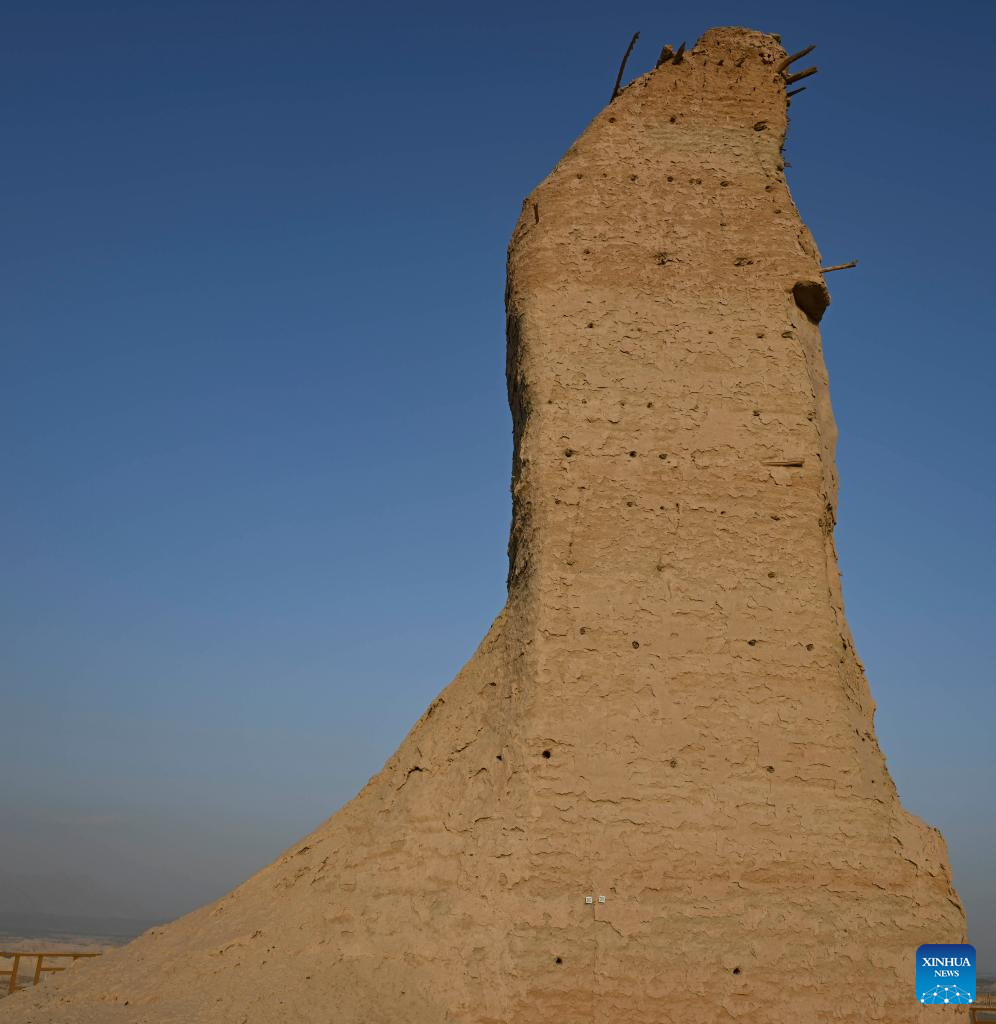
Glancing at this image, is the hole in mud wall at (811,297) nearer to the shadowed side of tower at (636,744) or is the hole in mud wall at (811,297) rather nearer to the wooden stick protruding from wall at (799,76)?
the shadowed side of tower at (636,744)

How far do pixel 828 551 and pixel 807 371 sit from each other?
1.47 metres

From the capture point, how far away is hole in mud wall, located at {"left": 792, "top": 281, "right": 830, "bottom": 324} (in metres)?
7.66

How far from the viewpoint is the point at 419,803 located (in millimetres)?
6207

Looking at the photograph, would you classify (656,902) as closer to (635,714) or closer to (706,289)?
(635,714)

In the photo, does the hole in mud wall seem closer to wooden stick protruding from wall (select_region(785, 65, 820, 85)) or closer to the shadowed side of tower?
the shadowed side of tower

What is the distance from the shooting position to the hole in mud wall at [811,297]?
766 cm

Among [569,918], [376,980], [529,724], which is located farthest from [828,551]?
[376,980]

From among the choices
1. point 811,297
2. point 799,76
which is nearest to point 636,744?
point 811,297

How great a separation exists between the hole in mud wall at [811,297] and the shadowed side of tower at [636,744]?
32mm

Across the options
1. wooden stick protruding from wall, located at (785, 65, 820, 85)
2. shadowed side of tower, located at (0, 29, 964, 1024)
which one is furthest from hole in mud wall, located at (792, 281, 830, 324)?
wooden stick protruding from wall, located at (785, 65, 820, 85)

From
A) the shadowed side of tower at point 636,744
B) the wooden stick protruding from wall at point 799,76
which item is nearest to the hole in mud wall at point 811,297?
the shadowed side of tower at point 636,744

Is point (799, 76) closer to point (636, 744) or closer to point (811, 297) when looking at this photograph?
point (811, 297)

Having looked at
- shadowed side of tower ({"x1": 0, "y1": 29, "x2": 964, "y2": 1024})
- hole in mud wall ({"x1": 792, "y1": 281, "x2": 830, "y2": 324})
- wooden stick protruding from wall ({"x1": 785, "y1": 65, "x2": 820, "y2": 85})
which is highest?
wooden stick protruding from wall ({"x1": 785, "y1": 65, "x2": 820, "y2": 85})

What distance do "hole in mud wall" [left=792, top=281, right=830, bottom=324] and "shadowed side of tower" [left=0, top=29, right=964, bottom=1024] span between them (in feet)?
0.10
